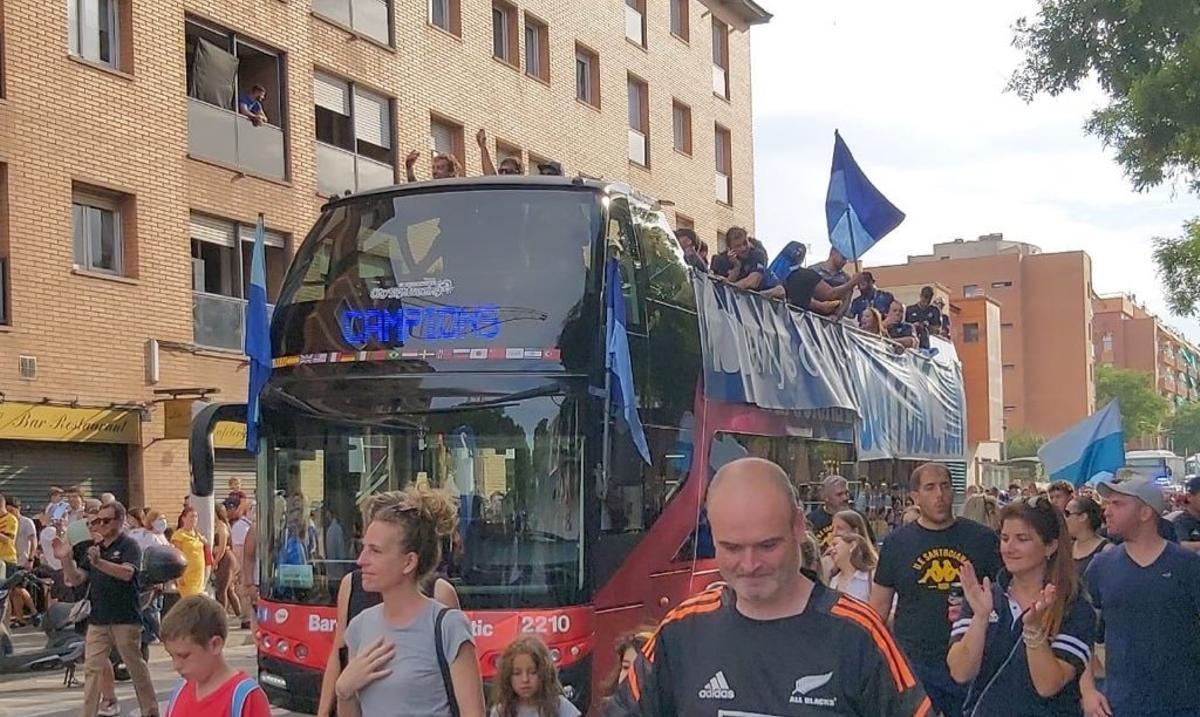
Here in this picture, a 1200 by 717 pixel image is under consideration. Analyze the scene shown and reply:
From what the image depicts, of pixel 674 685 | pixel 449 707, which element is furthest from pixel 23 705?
pixel 674 685

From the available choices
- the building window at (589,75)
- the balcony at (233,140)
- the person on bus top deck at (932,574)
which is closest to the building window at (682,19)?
the building window at (589,75)

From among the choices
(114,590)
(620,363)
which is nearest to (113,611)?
(114,590)

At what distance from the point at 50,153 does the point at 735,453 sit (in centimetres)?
1209

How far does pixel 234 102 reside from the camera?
908 inches

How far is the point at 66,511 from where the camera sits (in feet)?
59.9

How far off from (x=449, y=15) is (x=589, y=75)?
5.18 metres

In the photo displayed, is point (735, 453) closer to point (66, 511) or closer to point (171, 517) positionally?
point (66, 511)

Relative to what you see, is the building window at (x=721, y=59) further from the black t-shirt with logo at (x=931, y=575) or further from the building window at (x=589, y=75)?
the black t-shirt with logo at (x=931, y=575)

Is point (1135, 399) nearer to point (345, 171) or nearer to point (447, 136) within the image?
point (447, 136)

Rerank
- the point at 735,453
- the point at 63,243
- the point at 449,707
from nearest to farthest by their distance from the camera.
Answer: the point at 449,707 → the point at 735,453 → the point at 63,243

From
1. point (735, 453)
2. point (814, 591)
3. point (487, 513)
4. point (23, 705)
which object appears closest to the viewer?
point (814, 591)

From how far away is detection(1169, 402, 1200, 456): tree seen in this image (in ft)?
393

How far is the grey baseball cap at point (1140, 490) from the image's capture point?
6.45 metres

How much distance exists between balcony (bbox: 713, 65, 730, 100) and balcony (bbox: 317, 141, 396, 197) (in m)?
14.3
